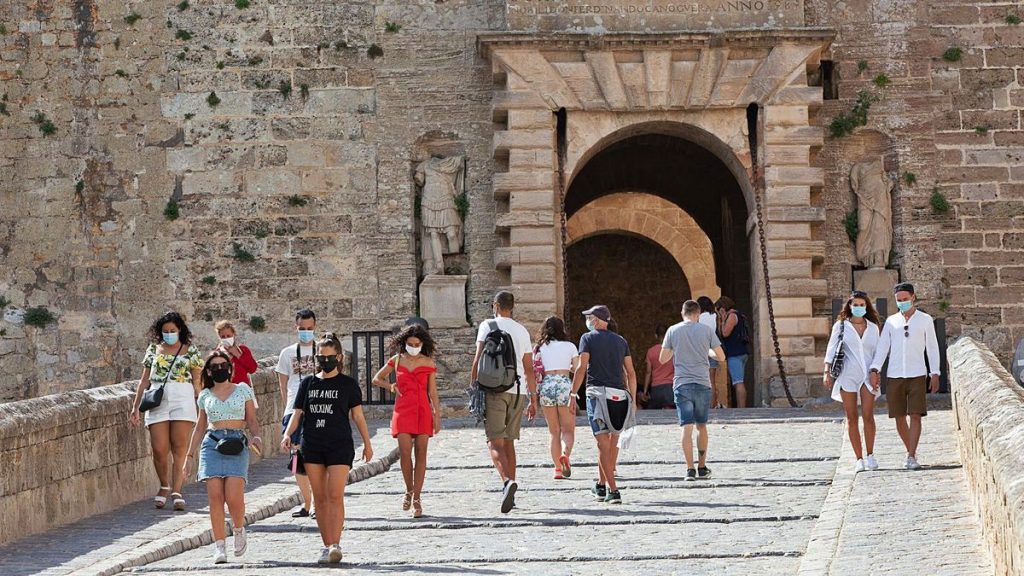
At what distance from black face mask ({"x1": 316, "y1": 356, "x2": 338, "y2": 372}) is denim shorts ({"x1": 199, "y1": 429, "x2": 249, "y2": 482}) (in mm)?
608

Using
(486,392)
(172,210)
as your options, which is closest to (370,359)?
(172,210)

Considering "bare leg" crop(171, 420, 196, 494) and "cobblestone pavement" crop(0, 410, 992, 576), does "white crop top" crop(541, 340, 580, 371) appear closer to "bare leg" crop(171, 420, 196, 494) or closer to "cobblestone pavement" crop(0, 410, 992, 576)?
"cobblestone pavement" crop(0, 410, 992, 576)

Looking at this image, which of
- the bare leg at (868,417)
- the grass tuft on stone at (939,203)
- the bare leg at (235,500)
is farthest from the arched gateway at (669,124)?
the bare leg at (235,500)

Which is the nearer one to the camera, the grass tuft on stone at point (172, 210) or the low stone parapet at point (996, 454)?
the low stone parapet at point (996, 454)

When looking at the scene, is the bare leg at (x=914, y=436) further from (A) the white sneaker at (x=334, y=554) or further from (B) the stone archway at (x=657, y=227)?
(B) the stone archway at (x=657, y=227)

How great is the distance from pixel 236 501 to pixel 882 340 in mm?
5231

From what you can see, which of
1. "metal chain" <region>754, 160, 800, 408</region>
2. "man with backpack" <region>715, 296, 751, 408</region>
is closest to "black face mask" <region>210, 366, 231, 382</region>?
"man with backpack" <region>715, 296, 751, 408</region>

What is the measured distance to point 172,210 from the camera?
19797 millimetres

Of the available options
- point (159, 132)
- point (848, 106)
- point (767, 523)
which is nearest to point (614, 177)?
point (848, 106)

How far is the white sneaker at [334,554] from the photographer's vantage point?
957 centimetres

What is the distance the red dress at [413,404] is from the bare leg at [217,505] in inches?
74.1

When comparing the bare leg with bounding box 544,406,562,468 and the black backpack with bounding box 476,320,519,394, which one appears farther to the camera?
the bare leg with bounding box 544,406,562,468

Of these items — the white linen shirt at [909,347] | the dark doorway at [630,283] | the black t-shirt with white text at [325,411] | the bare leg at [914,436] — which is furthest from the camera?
the dark doorway at [630,283]

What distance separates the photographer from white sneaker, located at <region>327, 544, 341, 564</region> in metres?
9.57
